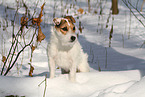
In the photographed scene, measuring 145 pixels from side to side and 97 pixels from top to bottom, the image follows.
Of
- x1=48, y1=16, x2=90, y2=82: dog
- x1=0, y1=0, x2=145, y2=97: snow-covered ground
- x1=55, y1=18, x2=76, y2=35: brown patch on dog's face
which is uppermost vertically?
x1=55, y1=18, x2=76, y2=35: brown patch on dog's face

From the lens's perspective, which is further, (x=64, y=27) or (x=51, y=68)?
(x=51, y=68)

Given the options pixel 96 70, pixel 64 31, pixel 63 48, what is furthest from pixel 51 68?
pixel 96 70

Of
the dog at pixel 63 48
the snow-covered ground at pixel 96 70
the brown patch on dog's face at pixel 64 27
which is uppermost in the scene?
the brown patch on dog's face at pixel 64 27

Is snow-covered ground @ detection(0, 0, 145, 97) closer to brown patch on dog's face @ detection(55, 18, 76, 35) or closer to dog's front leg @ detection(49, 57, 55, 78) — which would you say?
dog's front leg @ detection(49, 57, 55, 78)

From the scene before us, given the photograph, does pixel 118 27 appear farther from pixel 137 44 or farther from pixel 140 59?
pixel 140 59

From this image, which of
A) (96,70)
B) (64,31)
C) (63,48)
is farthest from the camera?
(96,70)

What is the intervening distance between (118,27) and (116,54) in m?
2.03

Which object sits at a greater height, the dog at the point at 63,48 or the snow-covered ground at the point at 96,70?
the dog at the point at 63,48

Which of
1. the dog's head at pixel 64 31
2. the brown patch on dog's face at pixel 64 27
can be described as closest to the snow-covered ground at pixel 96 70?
the dog's head at pixel 64 31

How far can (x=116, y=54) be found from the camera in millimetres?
4438

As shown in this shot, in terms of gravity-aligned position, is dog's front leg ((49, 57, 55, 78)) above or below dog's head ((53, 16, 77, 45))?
below

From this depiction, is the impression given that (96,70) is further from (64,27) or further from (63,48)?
(64,27)

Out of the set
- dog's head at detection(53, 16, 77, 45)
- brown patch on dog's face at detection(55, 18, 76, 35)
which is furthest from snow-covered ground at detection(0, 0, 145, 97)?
brown patch on dog's face at detection(55, 18, 76, 35)

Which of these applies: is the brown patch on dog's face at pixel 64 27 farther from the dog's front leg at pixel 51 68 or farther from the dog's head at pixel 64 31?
the dog's front leg at pixel 51 68
